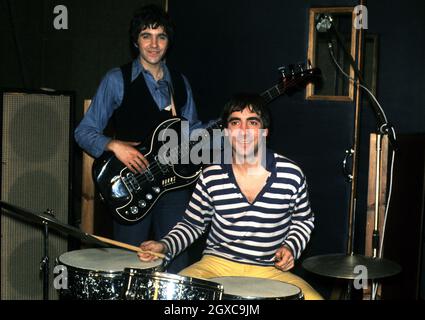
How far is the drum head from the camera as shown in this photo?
7.97 ft

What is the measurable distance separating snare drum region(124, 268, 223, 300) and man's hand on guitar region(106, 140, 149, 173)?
2.81ft

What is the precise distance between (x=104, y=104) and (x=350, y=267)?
136 centimetres

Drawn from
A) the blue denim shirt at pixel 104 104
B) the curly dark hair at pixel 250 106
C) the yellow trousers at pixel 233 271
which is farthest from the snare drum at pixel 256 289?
the blue denim shirt at pixel 104 104

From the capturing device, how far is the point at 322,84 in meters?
3.46

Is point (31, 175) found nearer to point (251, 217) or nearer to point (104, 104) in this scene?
point (104, 104)

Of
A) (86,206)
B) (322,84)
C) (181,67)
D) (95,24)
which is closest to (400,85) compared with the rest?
(322,84)

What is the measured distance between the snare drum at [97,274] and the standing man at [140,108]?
1.76 feet

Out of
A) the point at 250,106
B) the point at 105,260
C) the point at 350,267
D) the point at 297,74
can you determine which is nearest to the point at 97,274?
the point at 105,260

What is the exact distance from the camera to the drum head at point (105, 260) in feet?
7.97

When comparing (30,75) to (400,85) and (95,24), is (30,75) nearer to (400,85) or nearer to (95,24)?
(95,24)

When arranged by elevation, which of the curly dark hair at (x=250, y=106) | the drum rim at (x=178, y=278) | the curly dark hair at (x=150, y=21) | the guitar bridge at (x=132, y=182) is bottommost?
the drum rim at (x=178, y=278)

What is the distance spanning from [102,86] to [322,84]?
1170mm

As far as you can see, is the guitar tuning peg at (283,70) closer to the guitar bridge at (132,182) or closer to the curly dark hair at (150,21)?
the curly dark hair at (150,21)

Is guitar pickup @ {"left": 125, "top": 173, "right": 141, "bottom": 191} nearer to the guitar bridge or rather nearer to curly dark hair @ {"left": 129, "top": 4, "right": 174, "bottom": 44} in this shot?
the guitar bridge
